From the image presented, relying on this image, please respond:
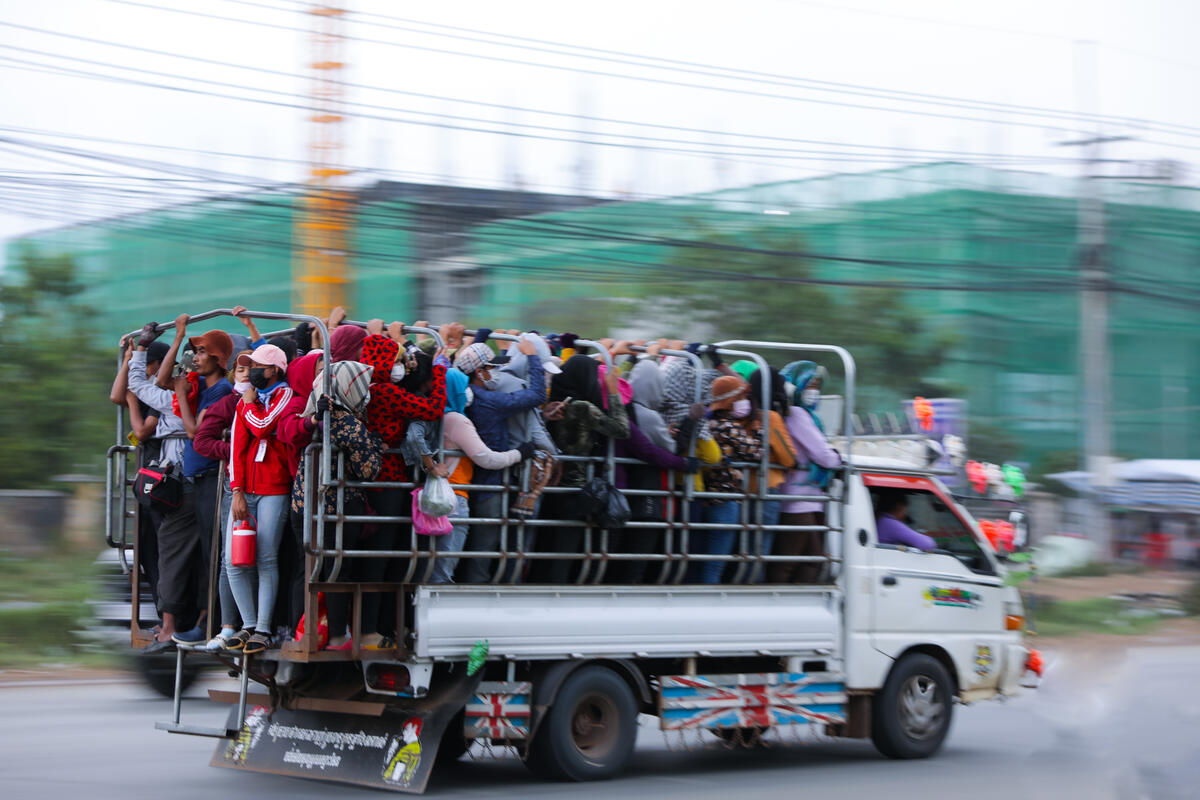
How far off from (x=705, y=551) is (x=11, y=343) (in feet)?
53.6

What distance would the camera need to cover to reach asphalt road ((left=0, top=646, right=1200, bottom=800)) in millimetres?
8039

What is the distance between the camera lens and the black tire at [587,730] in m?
7.92

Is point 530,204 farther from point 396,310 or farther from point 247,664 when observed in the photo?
point 247,664

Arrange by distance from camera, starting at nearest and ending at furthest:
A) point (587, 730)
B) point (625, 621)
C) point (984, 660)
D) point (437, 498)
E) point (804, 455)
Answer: point (437, 498)
point (625, 621)
point (587, 730)
point (804, 455)
point (984, 660)

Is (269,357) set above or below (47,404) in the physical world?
below

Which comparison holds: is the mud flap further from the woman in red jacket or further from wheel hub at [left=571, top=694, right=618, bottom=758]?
wheel hub at [left=571, top=694, right=618, bottom=758]

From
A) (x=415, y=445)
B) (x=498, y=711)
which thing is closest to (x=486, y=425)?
(x=415, y=445)

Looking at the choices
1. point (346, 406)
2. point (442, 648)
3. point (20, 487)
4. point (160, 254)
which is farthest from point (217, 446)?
point (160, 254)

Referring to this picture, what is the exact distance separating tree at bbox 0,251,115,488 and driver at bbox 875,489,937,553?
15208 millimetres

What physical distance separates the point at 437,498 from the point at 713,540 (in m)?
2.18

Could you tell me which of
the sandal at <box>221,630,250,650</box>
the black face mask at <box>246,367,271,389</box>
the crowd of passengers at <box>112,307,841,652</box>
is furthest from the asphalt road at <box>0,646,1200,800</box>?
the black face mask at <box>246,367,271,389</box>

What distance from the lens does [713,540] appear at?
866 centimetres

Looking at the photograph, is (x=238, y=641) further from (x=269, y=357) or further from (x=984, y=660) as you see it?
(x=984, y=660)

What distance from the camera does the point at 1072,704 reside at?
11.4 m
